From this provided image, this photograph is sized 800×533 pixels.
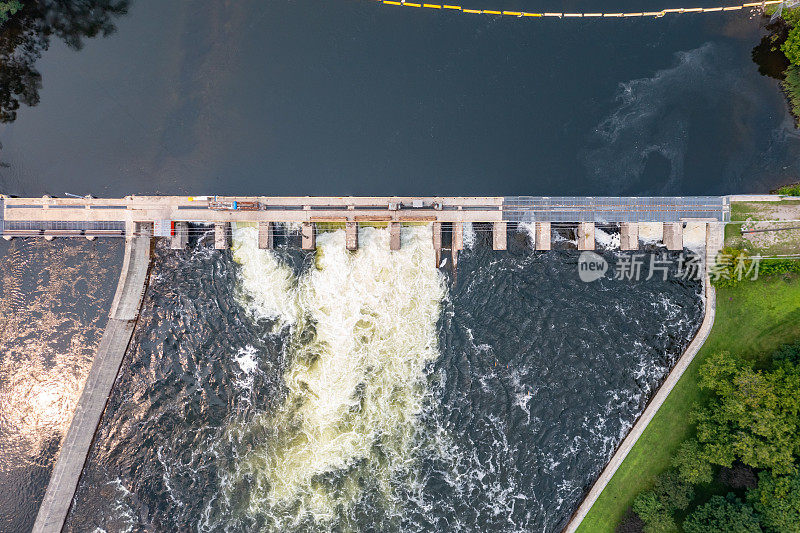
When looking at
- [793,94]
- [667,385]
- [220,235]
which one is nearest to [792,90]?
[793,94]

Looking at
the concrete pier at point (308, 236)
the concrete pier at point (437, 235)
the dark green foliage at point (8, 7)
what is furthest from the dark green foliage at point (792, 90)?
the dark green foliage at point (8, 7)

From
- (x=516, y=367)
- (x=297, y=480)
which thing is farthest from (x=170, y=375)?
(x=516, y=367)

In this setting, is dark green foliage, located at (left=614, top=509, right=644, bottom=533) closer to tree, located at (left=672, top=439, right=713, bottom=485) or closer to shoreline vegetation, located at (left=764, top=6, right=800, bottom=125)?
tree, located at (left=672, top=439, right=713, bottom=485)

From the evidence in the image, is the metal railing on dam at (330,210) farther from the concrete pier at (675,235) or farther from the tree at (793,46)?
the tree at (793,46)

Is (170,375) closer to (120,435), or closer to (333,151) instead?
(120,435)

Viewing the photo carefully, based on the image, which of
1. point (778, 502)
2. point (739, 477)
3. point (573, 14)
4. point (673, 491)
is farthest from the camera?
point (573, 14)

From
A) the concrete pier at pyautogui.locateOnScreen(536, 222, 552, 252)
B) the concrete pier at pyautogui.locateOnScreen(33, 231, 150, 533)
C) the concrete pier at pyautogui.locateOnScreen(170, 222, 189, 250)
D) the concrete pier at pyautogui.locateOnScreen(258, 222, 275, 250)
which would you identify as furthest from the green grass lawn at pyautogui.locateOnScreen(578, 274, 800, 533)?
the concrete pier at pyautogui.locateOnScreen(33, 231, 150, 533)

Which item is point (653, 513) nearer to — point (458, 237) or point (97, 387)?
point (458, 237)
